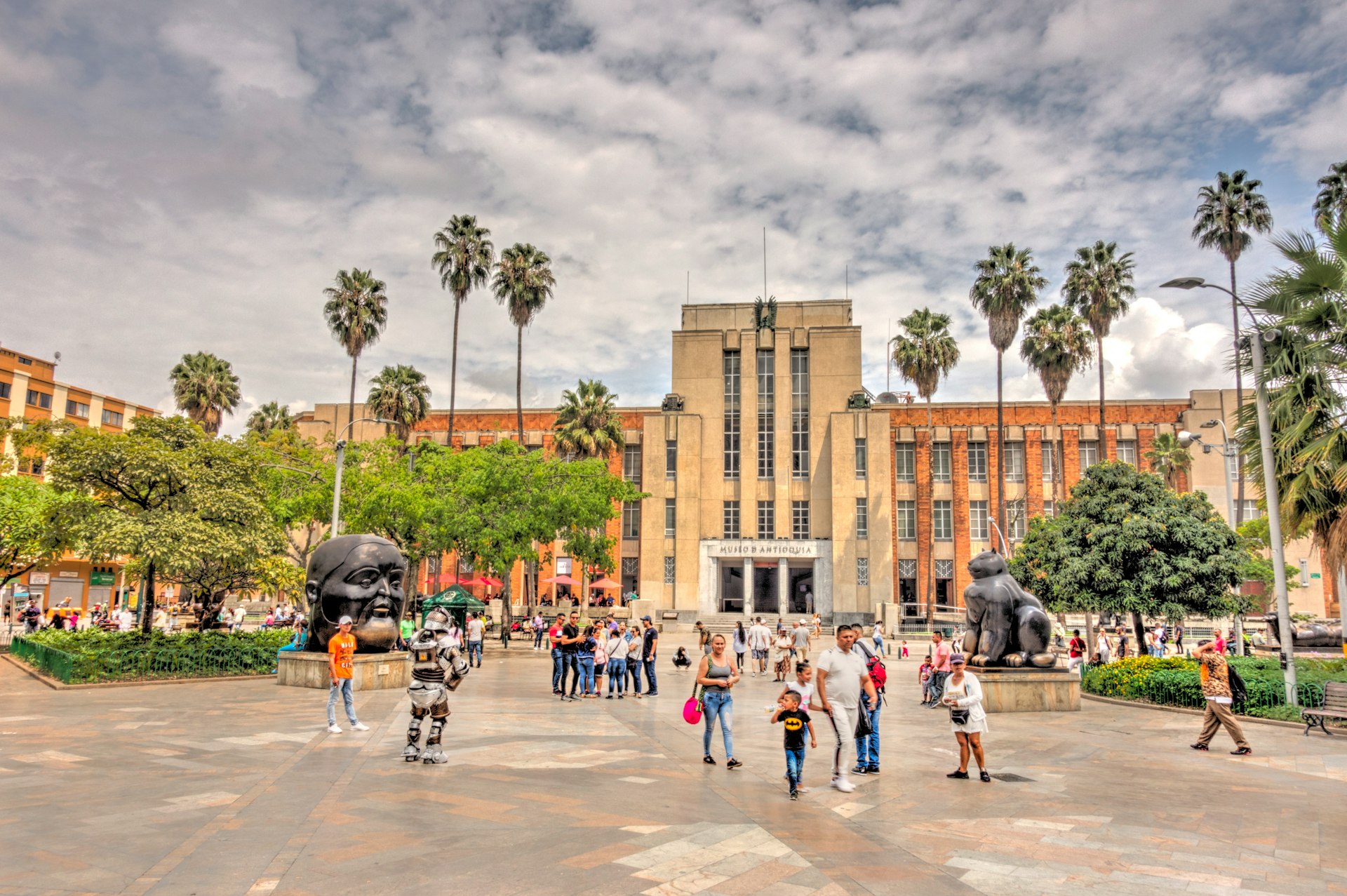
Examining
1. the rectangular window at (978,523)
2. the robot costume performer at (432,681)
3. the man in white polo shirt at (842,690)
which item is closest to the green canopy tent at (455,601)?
the robot costume performer at (432,681)

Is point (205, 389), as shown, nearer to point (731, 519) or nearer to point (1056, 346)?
point (731, 519)

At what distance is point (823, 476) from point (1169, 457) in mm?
20658

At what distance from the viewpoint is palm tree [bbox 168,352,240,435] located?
50.1 metres

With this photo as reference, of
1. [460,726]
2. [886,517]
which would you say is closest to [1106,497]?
[460,726]

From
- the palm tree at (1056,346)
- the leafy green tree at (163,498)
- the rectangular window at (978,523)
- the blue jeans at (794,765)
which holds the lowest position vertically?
the blue jeans at (794,765)

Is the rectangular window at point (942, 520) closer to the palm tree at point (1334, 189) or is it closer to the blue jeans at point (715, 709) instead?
Result: the palm tree at point (1334, 189)

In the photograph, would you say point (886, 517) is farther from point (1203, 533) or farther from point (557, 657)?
point (557, 657)

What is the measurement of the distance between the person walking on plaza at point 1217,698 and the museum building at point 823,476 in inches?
1562

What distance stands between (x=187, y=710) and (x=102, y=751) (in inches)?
173

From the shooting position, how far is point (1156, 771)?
10648 mm

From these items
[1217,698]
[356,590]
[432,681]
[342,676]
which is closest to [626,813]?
[432,681]

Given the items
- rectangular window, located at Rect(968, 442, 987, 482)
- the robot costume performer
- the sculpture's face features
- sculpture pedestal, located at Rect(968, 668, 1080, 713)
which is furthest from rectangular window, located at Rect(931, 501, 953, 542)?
the robot costume performer

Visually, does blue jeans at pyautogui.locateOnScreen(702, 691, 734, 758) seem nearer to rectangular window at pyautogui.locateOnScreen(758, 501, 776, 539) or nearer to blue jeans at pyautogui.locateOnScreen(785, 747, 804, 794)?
blue jeans at pyautogui.locateOnScreen(785, 747, 804, 794)

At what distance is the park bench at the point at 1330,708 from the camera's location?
1339 centimetres
